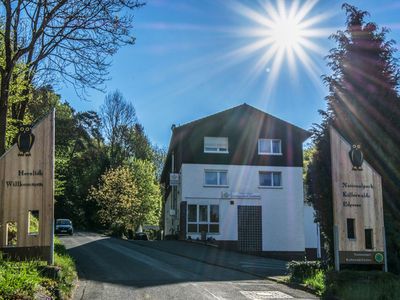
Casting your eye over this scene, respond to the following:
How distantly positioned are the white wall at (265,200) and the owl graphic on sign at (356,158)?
24.8 m

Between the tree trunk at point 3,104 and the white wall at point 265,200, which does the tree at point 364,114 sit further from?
the white wall at point 265,200

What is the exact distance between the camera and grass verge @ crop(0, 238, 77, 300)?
7980 mm

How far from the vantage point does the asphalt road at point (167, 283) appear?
11875mm

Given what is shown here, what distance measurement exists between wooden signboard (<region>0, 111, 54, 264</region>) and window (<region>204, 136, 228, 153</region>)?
2737cm

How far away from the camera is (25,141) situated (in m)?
11.4

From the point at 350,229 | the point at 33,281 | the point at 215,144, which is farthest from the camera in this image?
A: the point at 215,144

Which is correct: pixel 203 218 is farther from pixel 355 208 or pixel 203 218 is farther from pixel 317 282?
pixel 355 208

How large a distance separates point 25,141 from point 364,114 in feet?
29.1

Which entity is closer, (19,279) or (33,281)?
(19,279)

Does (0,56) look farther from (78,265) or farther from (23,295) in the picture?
(23,295)

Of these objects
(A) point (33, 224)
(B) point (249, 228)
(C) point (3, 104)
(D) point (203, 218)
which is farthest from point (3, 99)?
(B) point (249, 228)

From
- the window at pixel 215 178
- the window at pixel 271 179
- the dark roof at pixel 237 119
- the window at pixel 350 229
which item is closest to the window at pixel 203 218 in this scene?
the window at pixel 215 178

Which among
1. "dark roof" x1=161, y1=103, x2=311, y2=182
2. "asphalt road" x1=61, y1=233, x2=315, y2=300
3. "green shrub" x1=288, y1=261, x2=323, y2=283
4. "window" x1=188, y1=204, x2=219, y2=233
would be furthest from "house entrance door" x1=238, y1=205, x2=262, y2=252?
"green shrub" x1=288, y1=261, x2=323, y2=283

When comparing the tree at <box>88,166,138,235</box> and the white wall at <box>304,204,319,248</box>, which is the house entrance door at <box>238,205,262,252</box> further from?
the tree at <box>88,166,138,235</box>
